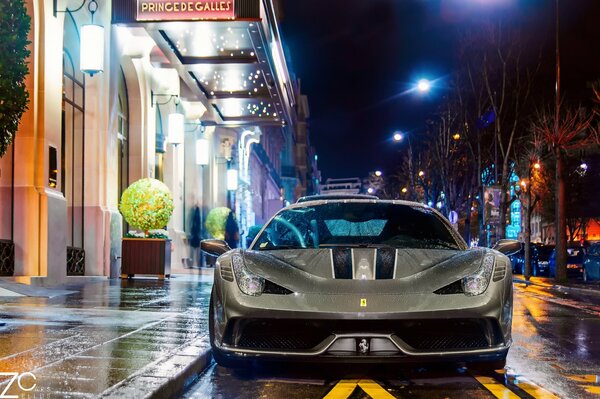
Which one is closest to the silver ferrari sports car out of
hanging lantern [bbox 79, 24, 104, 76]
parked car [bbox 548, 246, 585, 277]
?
hanging lantern [bbox 79, 24, 104, 76]

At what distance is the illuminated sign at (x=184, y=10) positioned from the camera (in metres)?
17.3

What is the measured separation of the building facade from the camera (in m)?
14.3

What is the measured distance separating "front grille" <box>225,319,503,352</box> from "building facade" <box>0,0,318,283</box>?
9896 mm

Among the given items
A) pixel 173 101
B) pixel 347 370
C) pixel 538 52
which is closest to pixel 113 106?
pixel 173 101

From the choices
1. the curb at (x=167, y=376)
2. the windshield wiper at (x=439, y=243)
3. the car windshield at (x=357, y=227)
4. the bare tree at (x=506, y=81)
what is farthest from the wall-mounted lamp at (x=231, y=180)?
the windshield wiper at (x=439, y=243)

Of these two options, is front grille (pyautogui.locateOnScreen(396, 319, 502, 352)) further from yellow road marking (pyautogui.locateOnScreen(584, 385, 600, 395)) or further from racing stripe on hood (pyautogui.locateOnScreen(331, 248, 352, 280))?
yellow road marking (pyautogui.locateOnScreen(584, 385, 600, 395))

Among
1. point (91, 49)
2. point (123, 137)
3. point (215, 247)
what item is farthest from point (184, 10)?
point (215, 247)

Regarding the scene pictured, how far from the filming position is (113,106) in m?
19.8

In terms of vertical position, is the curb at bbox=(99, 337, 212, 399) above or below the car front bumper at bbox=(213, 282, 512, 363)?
below

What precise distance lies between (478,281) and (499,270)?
324 millimetres

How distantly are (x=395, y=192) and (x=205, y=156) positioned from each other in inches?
1810

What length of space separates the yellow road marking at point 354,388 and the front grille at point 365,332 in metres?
0.41

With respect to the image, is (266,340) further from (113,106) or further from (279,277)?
(113,106)

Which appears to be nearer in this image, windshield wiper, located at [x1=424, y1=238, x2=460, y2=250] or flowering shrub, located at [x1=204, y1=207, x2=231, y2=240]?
windshield wiper, located at [x1=424, y1=238, x2=460, y2=250]
